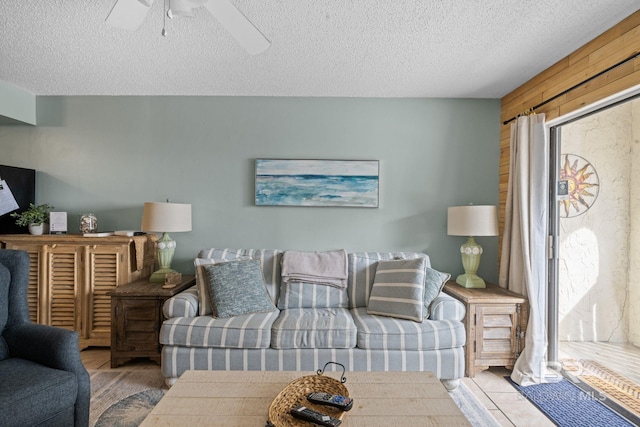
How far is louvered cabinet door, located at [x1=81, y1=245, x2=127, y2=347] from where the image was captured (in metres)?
3.09

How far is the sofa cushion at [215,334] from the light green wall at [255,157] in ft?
3.70

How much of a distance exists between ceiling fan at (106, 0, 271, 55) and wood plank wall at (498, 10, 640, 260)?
2.10m

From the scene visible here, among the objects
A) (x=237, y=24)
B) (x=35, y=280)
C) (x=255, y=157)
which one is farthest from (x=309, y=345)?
(x=35, y=280)

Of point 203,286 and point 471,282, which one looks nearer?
point 203,286

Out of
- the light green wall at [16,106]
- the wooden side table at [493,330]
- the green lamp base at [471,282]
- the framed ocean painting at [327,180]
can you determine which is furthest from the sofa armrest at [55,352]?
the green lamp base at [471,282]

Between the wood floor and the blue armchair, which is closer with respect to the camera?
the blue armchair

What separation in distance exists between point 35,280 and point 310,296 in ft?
7.93

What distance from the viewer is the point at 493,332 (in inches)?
110

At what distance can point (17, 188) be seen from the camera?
3.31 m

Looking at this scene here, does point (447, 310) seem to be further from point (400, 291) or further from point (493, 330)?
point (493, 330)

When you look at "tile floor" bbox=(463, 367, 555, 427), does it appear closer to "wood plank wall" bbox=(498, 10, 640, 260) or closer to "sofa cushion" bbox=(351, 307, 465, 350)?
"sofa cushion" bbox=(351, 307, 465, 350)

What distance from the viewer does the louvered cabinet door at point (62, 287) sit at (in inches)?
122

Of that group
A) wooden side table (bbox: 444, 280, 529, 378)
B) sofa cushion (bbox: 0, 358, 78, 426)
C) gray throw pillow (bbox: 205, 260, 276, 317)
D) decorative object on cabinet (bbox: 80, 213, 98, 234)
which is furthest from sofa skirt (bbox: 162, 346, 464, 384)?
decorative object on cabinet (bbox: 80, 213, 98, 234)

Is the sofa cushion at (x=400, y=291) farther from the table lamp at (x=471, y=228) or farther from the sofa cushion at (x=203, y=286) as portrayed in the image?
the sofa cushion at (x=203, y=286)
